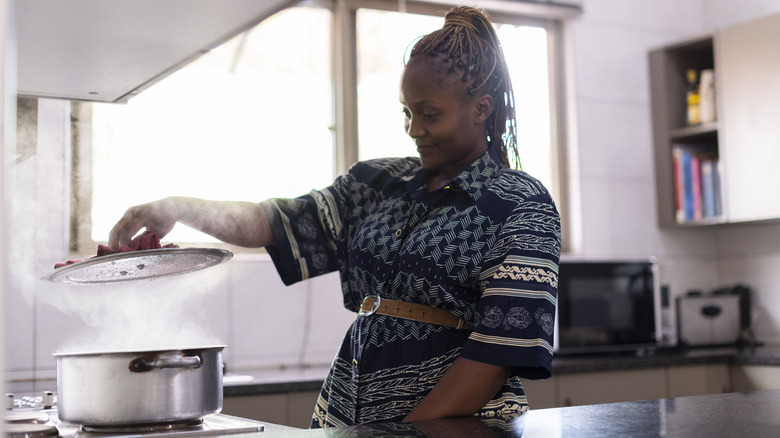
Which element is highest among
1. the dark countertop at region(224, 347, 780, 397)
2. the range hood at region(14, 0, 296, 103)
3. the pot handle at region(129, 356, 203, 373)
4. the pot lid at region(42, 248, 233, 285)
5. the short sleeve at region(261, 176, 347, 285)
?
the range hood at region(14, 0, 296, 103)

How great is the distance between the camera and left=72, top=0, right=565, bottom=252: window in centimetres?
244

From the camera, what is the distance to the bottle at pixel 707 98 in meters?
3.05

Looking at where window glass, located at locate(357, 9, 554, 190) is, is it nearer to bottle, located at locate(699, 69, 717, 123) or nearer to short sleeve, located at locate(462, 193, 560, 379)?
bottle, located at locate(699, 69, 717, 123)

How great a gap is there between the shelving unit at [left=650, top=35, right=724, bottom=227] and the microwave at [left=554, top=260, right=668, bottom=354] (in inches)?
16.5

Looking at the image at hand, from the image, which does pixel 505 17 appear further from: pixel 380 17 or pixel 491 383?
pixel 491 383

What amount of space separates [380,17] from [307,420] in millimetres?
1459

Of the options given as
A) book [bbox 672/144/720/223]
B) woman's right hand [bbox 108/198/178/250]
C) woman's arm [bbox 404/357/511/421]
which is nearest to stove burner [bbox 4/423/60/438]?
woman's right hand [bbox 108/198/178/250]

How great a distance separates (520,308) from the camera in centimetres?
106

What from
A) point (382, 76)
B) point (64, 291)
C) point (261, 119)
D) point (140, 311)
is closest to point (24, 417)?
point (64, 291)

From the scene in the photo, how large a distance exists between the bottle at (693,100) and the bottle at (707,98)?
40 millimetres

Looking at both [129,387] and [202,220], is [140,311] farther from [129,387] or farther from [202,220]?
[129,387]

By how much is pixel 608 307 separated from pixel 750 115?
82 centimetres

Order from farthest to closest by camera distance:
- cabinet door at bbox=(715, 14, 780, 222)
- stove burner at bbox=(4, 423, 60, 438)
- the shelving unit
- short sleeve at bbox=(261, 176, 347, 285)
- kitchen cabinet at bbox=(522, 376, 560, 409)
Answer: the shelving unit → cabinet door at bbox=(715, 14, 780, 222) → kitchen cabinet at bbox=(522, 376, 560, 409) → short sleeve at bbox=(261, 176, 347, 285) → stove burner at bbox=(4, 423, 60, 438)

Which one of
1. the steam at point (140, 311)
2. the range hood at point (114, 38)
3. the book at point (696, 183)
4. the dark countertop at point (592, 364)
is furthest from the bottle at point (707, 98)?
the range hood at point (114, 38)
